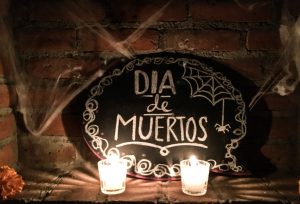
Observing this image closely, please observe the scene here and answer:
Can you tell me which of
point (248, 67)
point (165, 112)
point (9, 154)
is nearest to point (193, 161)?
point (165, 112)

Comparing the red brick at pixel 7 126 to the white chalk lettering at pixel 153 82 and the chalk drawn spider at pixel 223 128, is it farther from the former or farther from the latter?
the chalk drawn spider at pixel 223 128

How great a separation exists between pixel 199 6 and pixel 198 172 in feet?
1.59

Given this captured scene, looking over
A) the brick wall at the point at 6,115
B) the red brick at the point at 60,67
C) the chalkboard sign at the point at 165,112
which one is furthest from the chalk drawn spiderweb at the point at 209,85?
the brick wall at the point at 6,115

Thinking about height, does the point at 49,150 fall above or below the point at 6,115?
below

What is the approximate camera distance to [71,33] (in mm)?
1067

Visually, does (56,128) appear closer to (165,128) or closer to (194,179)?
(165,128)

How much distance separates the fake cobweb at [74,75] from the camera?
1.05m

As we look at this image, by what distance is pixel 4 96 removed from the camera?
104 centimetres

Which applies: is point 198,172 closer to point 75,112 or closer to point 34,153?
point 75,112

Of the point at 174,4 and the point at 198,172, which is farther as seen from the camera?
the point at 174,4

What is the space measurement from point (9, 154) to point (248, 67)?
759 millimetres

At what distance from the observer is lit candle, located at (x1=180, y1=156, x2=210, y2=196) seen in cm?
88

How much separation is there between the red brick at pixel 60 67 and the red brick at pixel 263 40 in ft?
1.49

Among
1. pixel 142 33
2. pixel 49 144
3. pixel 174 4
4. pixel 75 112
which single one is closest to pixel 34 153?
pixel 49 144
